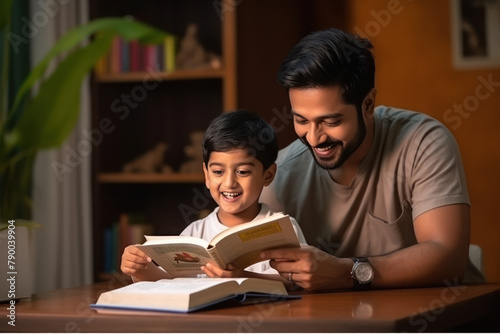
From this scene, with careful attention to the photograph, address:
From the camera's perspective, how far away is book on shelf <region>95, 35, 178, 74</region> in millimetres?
3369

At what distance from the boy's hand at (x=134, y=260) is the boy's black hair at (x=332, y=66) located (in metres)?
0.56

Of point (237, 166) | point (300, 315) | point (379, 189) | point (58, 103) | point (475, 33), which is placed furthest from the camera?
point (475, 33)

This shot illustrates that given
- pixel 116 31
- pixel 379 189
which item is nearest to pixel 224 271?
pixel 379 189

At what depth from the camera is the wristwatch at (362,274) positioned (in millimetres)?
1668

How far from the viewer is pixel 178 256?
164cm

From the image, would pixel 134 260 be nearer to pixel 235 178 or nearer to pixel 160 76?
pixel 235 178

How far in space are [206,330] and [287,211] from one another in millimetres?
872

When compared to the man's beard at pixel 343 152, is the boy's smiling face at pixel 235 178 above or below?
below

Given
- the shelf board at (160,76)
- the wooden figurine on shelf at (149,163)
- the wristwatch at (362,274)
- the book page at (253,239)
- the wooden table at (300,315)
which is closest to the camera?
the wooden table at (300,315)

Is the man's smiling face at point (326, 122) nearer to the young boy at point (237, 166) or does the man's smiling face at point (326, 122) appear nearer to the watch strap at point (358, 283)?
the young boy at point (237, 166)

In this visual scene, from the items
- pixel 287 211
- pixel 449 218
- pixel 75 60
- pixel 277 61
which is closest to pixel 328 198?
pixel 287 211

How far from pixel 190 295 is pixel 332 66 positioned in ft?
2.49

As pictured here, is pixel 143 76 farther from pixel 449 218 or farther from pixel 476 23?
pixel 449 218

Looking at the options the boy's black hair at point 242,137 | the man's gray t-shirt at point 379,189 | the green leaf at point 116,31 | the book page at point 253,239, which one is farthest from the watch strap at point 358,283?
the green leaf at point 116,31
